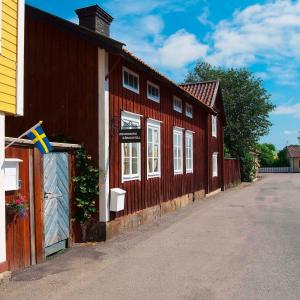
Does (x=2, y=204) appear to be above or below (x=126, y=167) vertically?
below

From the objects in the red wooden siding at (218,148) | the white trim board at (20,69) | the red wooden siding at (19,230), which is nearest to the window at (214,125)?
the red wooden siding at (218,148)

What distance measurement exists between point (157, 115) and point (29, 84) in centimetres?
464

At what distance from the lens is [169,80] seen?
47.5 feet

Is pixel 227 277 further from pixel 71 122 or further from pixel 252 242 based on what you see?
pixel 71 122

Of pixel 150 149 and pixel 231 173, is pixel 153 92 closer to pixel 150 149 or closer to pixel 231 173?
pixel 150 149

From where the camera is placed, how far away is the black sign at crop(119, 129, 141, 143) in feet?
35.1

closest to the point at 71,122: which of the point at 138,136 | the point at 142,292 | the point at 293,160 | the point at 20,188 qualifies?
the point at 138,136

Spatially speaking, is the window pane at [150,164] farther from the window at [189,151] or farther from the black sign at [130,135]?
the window at [189,151]

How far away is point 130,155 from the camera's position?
12.1m

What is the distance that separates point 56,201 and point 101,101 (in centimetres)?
278

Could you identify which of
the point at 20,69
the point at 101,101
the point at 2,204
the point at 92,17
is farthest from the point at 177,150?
the point at 2,204

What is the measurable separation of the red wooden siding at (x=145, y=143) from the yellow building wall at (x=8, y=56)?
3.83 meters

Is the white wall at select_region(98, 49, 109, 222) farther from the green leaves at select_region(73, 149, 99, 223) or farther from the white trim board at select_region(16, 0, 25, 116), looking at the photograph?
the white trim board at select_region(16, 0, 25, 116)

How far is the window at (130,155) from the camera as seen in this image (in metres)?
11.7
